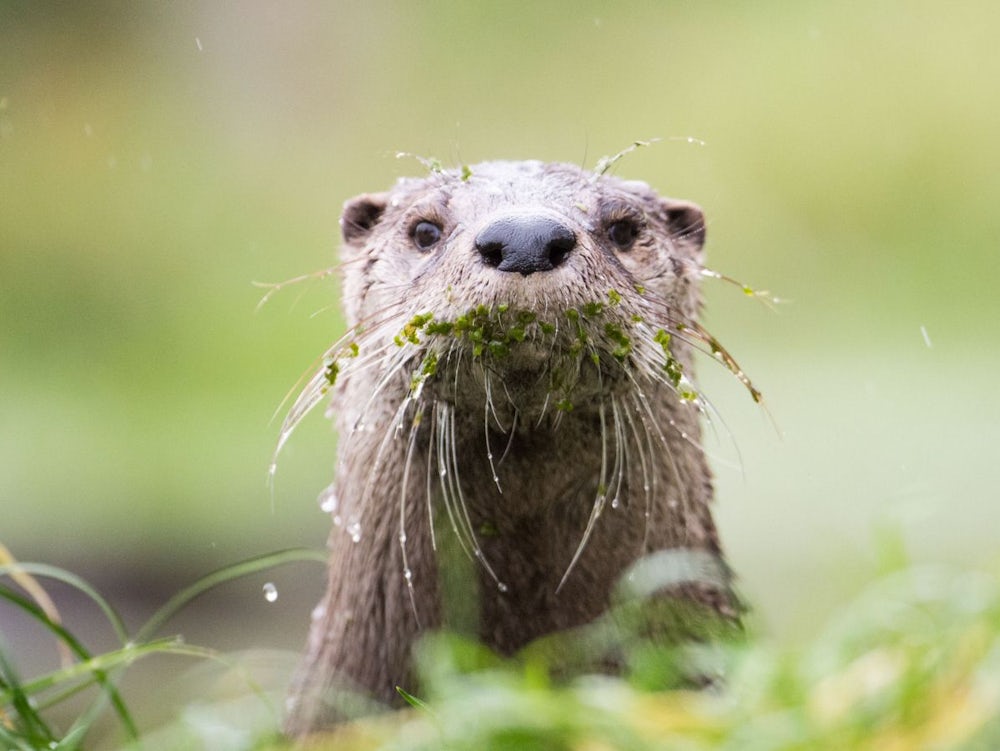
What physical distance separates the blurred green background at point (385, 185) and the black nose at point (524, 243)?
4.94 metres

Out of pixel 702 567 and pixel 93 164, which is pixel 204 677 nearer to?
pixel 702 567

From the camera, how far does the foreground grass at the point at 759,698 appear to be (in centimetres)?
195

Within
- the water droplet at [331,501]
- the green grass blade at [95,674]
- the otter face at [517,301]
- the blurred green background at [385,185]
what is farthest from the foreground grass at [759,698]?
the blurred green background at [385,185]

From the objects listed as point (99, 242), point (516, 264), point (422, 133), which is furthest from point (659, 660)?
point (422, 133)

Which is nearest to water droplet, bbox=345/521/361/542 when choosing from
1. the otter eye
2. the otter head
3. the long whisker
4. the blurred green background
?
the long whisker

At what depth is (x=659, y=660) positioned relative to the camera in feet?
7.34

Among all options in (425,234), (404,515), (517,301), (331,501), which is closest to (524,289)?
(517,301)

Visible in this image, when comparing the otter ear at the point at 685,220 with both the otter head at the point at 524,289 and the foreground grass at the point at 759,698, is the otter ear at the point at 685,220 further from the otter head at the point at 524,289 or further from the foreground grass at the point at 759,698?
the foreground grass at the point at 759,698

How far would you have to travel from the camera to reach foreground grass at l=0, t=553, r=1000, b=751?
1.95 meters

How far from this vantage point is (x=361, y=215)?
11.7 feet

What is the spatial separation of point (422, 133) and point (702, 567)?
11.6m

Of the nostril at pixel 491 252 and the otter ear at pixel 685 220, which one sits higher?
the otter ear at pixel 685 220

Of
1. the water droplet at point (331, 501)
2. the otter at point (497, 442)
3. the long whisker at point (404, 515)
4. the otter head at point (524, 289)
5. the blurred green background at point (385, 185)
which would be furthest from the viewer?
the blurred green background at point (385, 185)

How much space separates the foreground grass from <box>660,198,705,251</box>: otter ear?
3.88 ft
